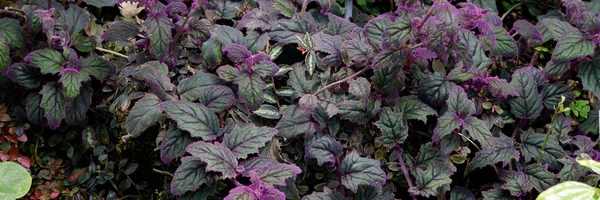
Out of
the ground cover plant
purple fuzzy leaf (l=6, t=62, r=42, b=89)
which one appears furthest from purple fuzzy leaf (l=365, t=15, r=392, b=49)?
purple fuzzy leaf (l=6, t=62, r=42, b=89)

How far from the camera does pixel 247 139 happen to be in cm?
209

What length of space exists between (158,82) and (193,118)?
19 cm

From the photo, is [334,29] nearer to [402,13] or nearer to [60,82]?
[402,13]

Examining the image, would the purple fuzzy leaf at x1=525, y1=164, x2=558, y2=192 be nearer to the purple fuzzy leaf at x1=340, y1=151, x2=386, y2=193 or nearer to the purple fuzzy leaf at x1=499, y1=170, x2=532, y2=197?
the purple fuzzy leaf at x1=499, y1=170, x2=532, y2=197

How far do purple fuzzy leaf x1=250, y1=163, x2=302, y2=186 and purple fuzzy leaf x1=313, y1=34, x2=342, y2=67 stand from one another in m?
A: 0.48

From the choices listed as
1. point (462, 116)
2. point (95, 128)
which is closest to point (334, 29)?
point (462, 116)

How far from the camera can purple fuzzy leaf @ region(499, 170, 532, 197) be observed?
2209 mm

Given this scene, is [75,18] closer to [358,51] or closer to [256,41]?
[256,41]

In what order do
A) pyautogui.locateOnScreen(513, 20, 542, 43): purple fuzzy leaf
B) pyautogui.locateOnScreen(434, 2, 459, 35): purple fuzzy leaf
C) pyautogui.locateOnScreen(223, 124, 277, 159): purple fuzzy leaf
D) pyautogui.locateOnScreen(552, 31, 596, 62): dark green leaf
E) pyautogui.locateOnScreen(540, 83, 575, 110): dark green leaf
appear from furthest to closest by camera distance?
pyautogui.locateOnScreen(513, 20, 542, 43): purple fuzzy leaf < pyautogui.locateOnScreen(540, 83, 575, 110): dark green leaf < pyautogui.locateOnScreen(552, 31, 596, 62): dark green leaf < pyautogui.locateOnScreen(223, 124, 277, 159): purple fuzzy leaf < pyautogui.locateOnScreen(434, 2, 459, 35): purple fuzzy leaf

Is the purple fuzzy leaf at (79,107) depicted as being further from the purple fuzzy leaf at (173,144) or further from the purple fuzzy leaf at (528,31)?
the purple fuzzy leaf at (528,31)

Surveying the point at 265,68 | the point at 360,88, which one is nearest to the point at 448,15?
the point at 360,88

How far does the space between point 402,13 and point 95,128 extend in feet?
3.91

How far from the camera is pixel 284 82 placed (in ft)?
8.12

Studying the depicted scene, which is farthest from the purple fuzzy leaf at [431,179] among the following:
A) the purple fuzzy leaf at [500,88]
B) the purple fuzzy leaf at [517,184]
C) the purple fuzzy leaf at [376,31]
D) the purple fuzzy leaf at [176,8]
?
the purple fuzzy leaf at [176,8]
